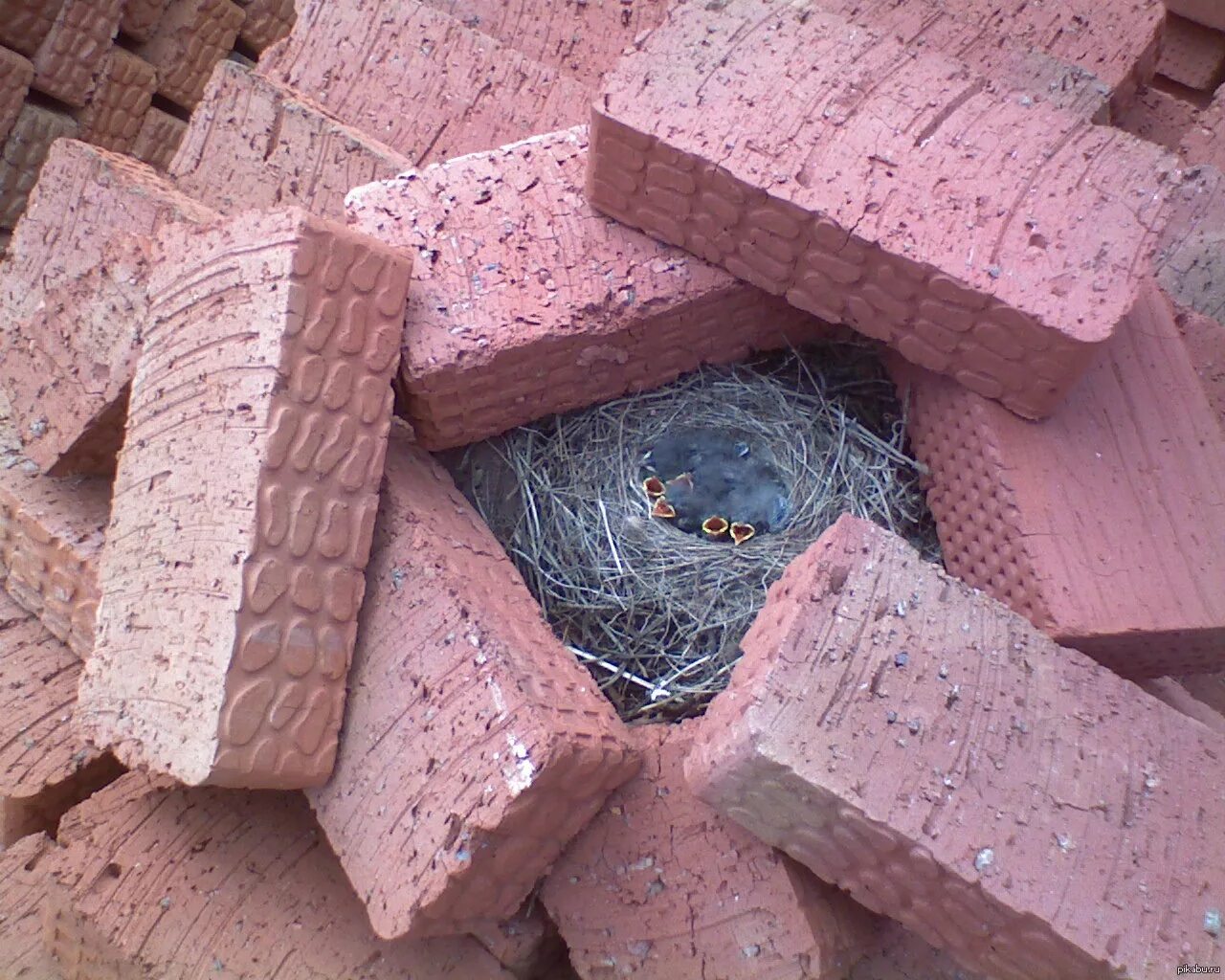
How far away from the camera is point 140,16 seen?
12.8 ft

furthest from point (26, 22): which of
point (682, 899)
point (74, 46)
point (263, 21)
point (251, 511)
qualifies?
point (682, 899)

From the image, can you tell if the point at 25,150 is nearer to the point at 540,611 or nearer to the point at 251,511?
the point at 251,511

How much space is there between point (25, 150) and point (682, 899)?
3.41 meters

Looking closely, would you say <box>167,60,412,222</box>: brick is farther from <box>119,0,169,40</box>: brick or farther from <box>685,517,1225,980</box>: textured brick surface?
<box>119,0,169,40</box>: brick

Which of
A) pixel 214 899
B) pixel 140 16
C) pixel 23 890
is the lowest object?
pixel 23 890

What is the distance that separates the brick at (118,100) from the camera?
3.89 metres

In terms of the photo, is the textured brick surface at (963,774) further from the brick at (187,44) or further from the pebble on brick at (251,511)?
the brick at (187,44)

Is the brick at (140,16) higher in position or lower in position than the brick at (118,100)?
higher

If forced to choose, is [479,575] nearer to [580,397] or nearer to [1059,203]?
[580,397]

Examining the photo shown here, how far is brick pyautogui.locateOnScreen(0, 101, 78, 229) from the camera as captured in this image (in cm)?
376

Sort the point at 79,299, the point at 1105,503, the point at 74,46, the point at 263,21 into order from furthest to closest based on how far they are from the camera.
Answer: the point at 263,21 < the point at 74,46 < the point at 79,299 < the point at 1105,503

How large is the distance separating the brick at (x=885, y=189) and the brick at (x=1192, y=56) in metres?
2.32

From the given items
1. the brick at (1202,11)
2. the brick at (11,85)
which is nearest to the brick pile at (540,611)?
the brick at (11,85)

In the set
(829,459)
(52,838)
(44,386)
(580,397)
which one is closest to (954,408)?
(829,459)
